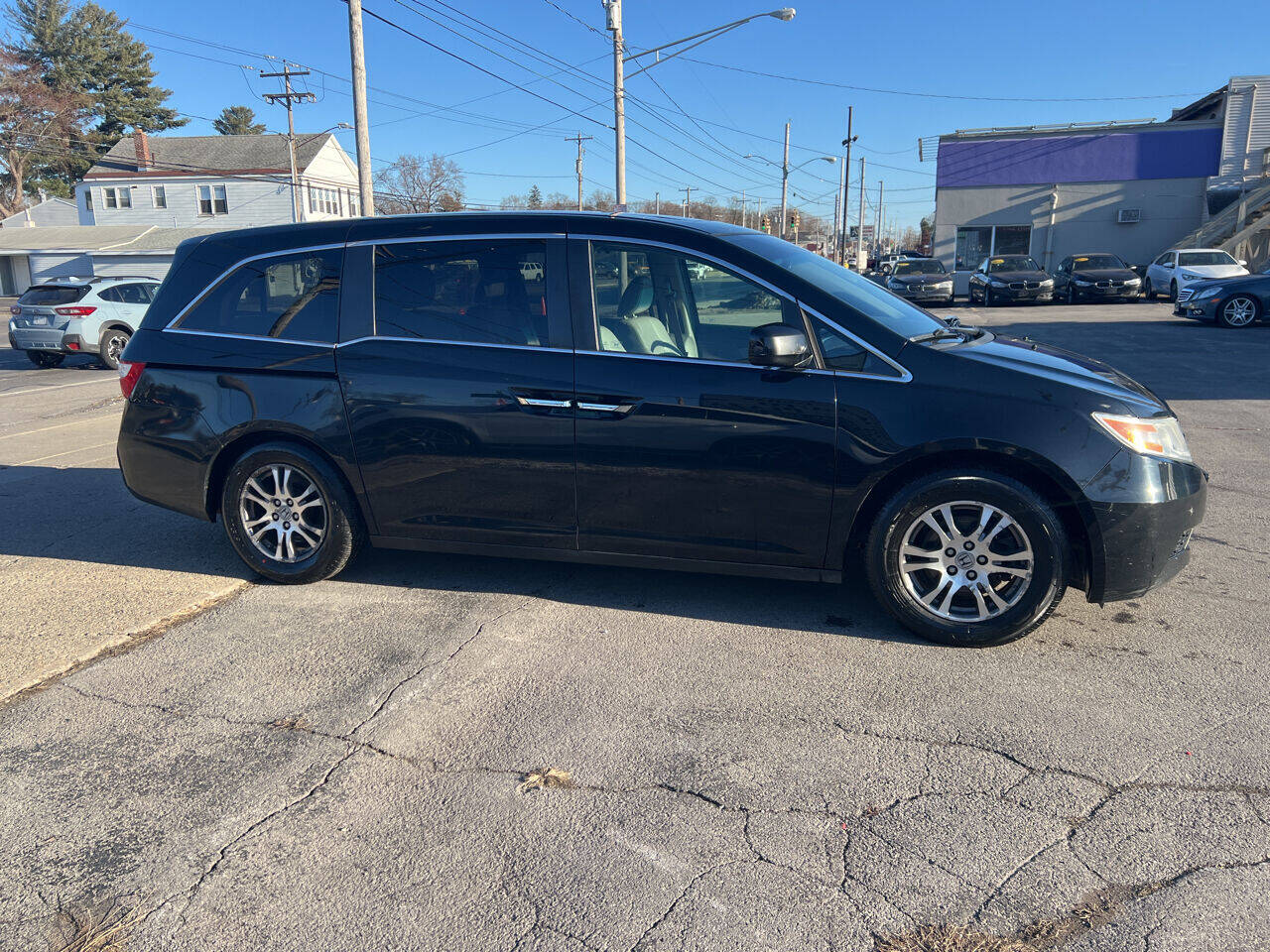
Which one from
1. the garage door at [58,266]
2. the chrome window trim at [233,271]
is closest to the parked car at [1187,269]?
the chrome window trim at [233,271]

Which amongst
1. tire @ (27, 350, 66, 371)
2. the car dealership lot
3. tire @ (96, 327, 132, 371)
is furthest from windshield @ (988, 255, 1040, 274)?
the car dealership lot

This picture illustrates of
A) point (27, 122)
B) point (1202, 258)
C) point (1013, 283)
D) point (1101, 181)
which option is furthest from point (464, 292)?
point (27, 122)

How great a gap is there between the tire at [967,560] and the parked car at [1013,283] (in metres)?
26.8

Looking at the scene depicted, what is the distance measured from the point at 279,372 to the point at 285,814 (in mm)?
2551

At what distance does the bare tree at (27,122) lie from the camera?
67000mm

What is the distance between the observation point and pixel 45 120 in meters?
69.2

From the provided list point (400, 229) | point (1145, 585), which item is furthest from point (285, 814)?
point (1145, 585)

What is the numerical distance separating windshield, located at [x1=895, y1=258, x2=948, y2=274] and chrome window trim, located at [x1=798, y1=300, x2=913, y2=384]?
93.0ft

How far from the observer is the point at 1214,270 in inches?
1043

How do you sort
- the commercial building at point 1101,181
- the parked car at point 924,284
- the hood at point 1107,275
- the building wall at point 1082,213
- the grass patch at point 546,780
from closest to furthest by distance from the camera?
the grass patch at point 546,780 → the hood at point 1107,275 → the parked car at point 924,284 → the commercial building at point 1101,181 → the building wall at point 1082,213

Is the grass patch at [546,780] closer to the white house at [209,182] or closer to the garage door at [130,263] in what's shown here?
the white house at [209,182]

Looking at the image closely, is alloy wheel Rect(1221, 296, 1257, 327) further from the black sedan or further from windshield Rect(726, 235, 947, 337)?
windshield Rect(726, 235, 947, 337)

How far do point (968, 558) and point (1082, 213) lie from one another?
41125 millimetres

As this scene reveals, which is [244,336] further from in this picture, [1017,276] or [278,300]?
[1017,276]
